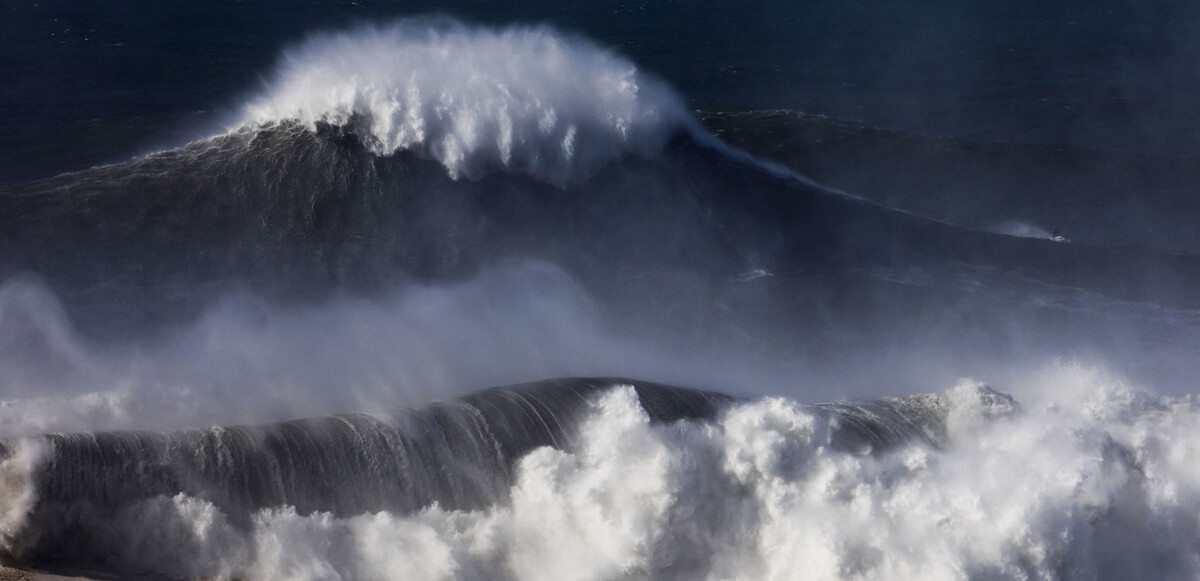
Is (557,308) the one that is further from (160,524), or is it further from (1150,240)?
(1150,240)

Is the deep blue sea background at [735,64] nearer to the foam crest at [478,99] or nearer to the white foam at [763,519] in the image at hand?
the foam crest at [478,99]

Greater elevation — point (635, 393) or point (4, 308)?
point (4, 308)

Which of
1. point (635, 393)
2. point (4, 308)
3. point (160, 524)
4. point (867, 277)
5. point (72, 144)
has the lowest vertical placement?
point (867, 277)

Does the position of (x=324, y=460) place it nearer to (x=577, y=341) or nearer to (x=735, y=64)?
(x=577, y=341)

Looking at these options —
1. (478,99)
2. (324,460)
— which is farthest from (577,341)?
(324,460)

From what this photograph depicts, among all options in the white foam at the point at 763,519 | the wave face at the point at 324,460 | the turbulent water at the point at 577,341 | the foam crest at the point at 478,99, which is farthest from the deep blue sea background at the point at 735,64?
the white foam at the point at 763,519

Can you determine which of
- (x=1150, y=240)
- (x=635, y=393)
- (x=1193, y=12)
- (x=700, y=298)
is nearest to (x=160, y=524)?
(x=635, y=393)

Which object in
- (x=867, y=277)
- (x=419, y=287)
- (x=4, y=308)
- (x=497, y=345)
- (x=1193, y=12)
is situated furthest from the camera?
(x=1193, y=12)
